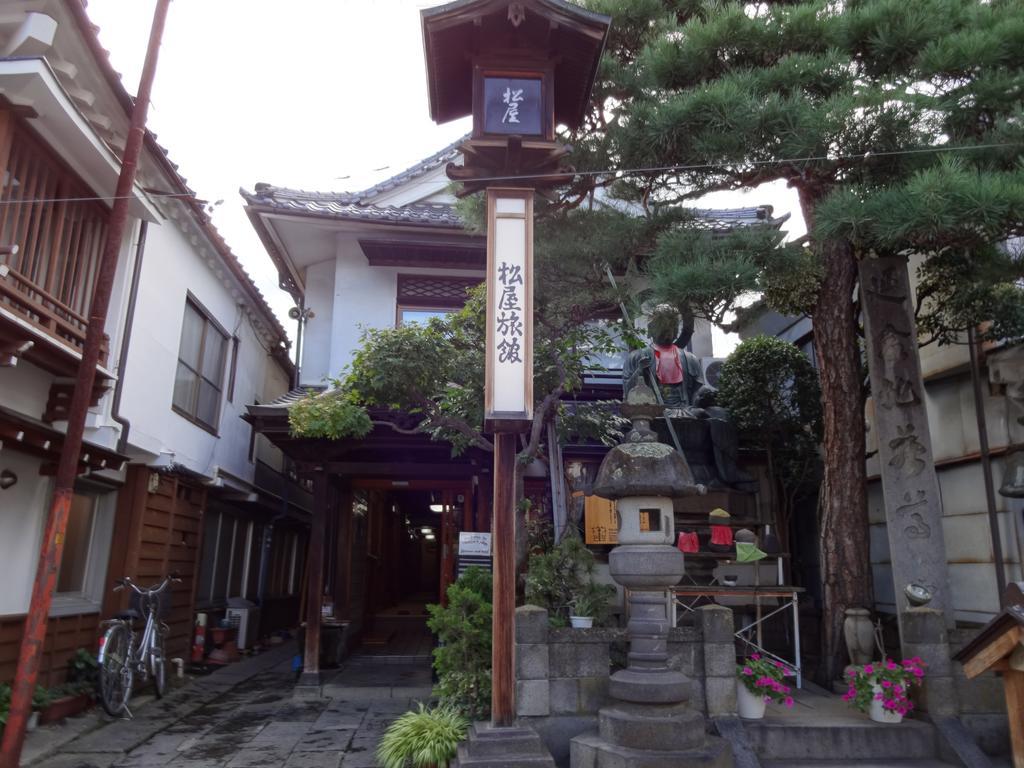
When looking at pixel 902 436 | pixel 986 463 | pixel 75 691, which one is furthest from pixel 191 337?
pixel 986 463

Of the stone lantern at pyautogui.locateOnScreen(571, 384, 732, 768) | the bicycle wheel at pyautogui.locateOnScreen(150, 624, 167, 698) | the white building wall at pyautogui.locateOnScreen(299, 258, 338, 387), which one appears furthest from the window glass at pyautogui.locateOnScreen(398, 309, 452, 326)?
the stone lantern at pyautogui.locateOnScreen(571, 384, 732, 768)

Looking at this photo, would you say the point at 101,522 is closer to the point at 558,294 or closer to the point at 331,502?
the point at 331,502

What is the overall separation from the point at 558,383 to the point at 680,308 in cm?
232

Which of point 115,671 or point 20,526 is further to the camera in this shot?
point 115,671

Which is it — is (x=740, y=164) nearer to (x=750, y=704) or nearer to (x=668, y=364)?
(x=668, y=364)

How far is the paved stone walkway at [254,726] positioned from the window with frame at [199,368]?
4.72 m

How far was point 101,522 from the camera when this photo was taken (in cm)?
1069

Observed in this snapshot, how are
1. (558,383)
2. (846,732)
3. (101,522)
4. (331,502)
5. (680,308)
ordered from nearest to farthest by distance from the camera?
(846,732) → (680,308) → (558,383) → (101,522) → (331,502)

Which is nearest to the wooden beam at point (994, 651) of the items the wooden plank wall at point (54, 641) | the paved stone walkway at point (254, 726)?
the paved stone walkway at point (254, 726)

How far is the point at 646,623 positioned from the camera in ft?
22.5

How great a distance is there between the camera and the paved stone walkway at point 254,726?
7.49 m

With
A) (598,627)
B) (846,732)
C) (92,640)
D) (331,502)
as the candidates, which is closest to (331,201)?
(331,502)

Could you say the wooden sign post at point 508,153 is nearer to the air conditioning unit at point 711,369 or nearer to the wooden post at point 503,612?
the wooden post at point 503,612

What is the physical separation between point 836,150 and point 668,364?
16.5 ft
